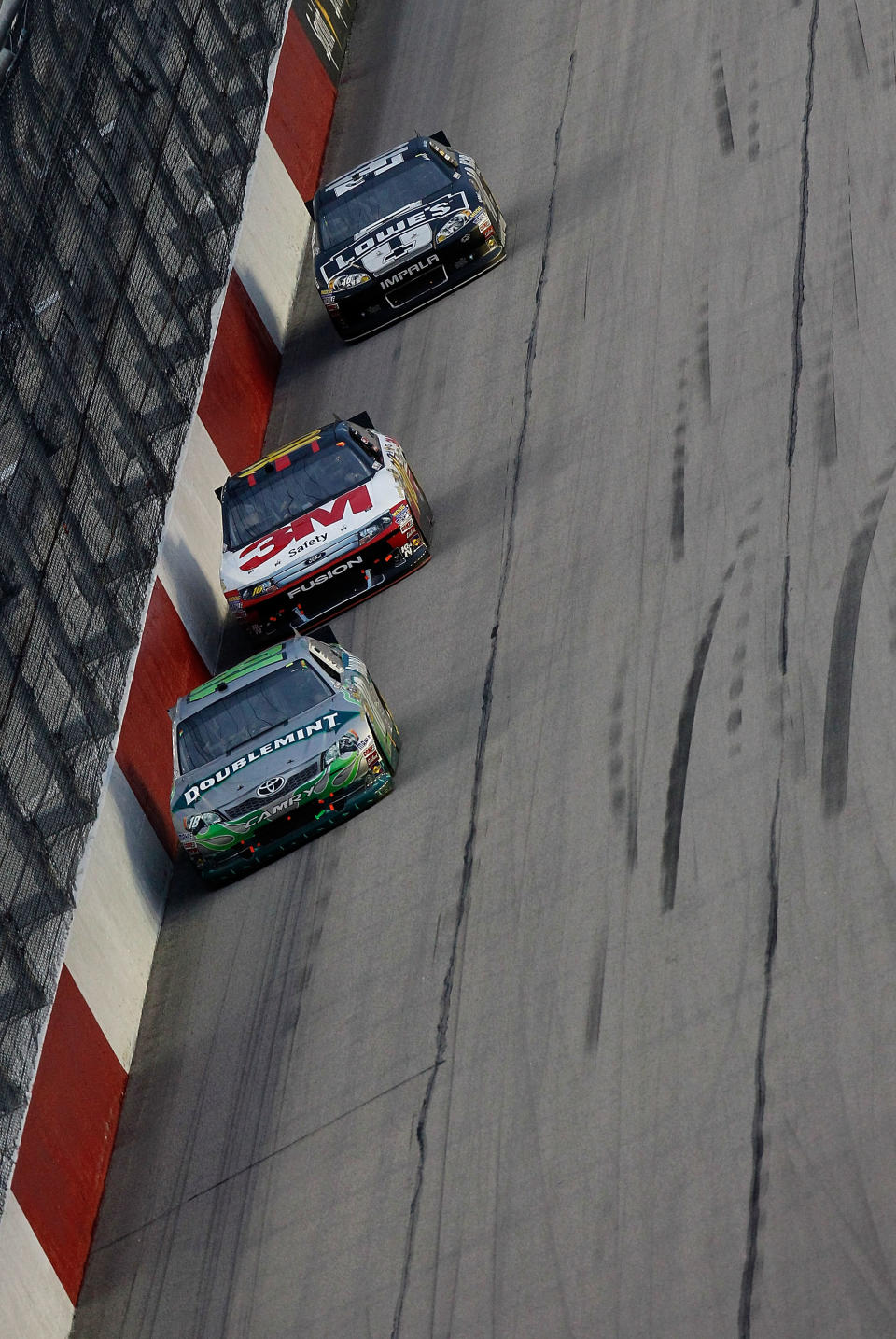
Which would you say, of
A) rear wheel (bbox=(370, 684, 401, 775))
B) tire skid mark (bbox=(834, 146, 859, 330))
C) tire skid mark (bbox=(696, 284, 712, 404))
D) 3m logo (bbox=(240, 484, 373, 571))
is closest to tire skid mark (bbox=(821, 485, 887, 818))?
tire skid mark (bbox=(696, 284, 712, 404))

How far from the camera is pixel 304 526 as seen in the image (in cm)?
1623

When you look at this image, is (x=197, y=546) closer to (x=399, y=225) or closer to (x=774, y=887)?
(x=399, y=225)

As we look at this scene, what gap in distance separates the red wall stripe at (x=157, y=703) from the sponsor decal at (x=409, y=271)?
5.02 metres

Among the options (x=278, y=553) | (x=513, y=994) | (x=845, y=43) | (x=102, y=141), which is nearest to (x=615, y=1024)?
(x=513, y=994)

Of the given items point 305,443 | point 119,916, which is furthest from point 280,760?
point 305,443

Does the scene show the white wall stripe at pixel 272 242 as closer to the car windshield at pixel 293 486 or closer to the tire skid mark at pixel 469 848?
the tire skid mark at pixel 469 848

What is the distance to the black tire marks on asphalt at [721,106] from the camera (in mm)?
19406

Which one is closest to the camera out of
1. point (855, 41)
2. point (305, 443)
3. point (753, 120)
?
point (305, 443)

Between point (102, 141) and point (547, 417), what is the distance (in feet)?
15.8

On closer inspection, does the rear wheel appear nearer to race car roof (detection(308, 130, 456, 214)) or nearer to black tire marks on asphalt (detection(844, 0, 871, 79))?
race car roof (detection(308, 130, 456, 214))

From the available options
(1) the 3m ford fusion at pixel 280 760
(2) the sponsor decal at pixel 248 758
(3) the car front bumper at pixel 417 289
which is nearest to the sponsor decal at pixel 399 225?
(3) the car front bumper at pixel 417 289

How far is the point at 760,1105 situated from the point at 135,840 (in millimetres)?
5930

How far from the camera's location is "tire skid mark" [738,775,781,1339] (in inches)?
369

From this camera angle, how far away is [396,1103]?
1176cm
